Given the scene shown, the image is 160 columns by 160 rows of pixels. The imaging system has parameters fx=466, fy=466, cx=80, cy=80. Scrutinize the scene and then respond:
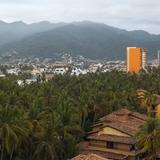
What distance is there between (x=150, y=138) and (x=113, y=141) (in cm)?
909

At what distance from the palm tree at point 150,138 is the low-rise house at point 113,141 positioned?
490 centimetres

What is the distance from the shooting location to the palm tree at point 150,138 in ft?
133

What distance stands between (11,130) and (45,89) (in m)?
33.3

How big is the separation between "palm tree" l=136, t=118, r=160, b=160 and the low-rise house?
490 centimetres

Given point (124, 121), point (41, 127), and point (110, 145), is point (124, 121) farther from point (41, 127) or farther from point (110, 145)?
point (41, 127)

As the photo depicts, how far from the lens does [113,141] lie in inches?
1933

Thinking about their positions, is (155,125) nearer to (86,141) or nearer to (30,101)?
(86,141)

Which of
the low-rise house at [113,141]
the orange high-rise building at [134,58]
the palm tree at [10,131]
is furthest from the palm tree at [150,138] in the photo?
the orange high-rise building at [134,58]

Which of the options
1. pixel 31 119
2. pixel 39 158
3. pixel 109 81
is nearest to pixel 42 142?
pixel 39 158

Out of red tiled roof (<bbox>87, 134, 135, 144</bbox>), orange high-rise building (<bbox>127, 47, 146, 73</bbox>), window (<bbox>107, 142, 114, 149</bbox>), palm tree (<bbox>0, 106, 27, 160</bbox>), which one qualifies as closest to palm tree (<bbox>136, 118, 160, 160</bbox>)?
red tiled roof (<bbox>87, 134, 135, 144</bbox>)

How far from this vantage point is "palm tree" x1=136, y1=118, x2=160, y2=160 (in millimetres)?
40469

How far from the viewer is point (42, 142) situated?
4231 centimetres

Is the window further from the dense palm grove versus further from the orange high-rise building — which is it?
the orange high-rise building

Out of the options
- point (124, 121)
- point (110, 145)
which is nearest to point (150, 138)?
point (110, 145)
